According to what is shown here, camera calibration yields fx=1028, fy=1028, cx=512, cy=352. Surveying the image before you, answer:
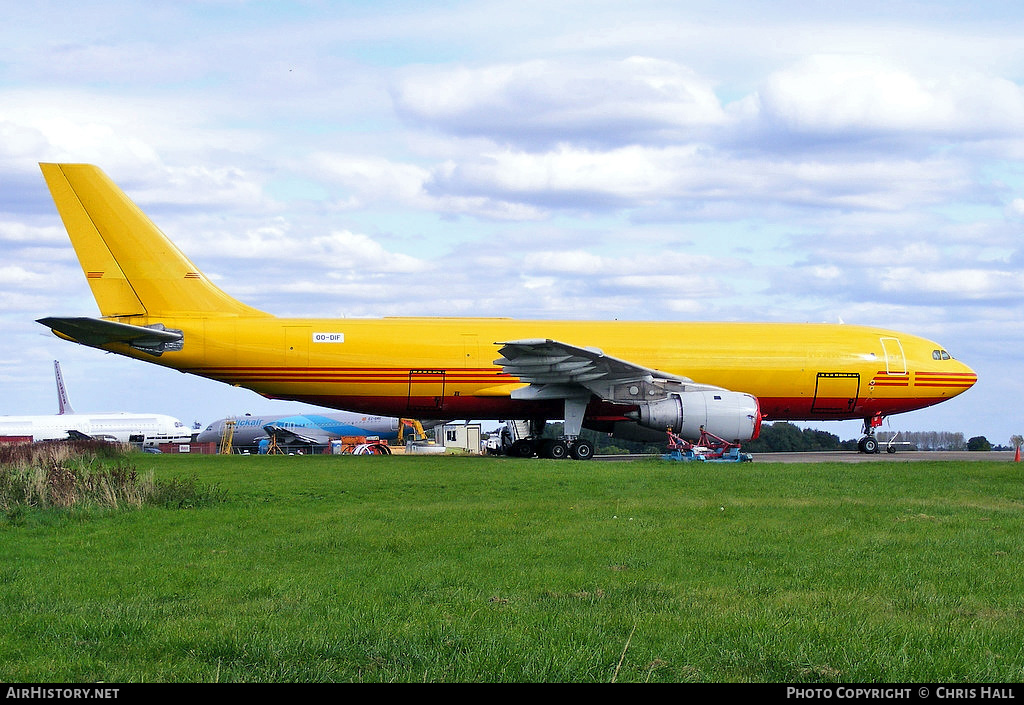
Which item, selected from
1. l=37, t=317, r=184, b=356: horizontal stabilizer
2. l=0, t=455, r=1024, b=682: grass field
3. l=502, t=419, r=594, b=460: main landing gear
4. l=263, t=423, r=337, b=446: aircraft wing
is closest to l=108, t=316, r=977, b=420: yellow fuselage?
l=37, t=317, r=184, b=356: horizontal stabilizer

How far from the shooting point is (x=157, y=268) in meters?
27.5

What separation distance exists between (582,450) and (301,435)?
44127mm

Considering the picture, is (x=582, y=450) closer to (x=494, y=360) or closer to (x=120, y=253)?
(x=494, y=360)

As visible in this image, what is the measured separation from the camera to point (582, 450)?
93.0ft

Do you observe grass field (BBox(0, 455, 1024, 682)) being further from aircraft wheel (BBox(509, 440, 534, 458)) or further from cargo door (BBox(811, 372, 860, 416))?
cargo door (BBox(811, 372, 860, 416))

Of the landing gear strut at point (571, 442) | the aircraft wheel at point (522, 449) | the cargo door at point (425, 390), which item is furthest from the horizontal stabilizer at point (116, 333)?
the landing gear strut at point (571, 442)

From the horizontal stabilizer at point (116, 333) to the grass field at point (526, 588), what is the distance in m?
11.8

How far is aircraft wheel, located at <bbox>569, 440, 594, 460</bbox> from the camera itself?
28297mm

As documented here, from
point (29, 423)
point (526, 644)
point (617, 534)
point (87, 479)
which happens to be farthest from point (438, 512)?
point (29, 423)

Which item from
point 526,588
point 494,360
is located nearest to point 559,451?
point 494,360

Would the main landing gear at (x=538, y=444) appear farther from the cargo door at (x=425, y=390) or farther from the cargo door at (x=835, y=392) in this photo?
the cargo door at (x=835, y=392)

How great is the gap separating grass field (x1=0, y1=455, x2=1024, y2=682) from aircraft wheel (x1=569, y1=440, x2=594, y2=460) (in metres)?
12.2

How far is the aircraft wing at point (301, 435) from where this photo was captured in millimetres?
68125
